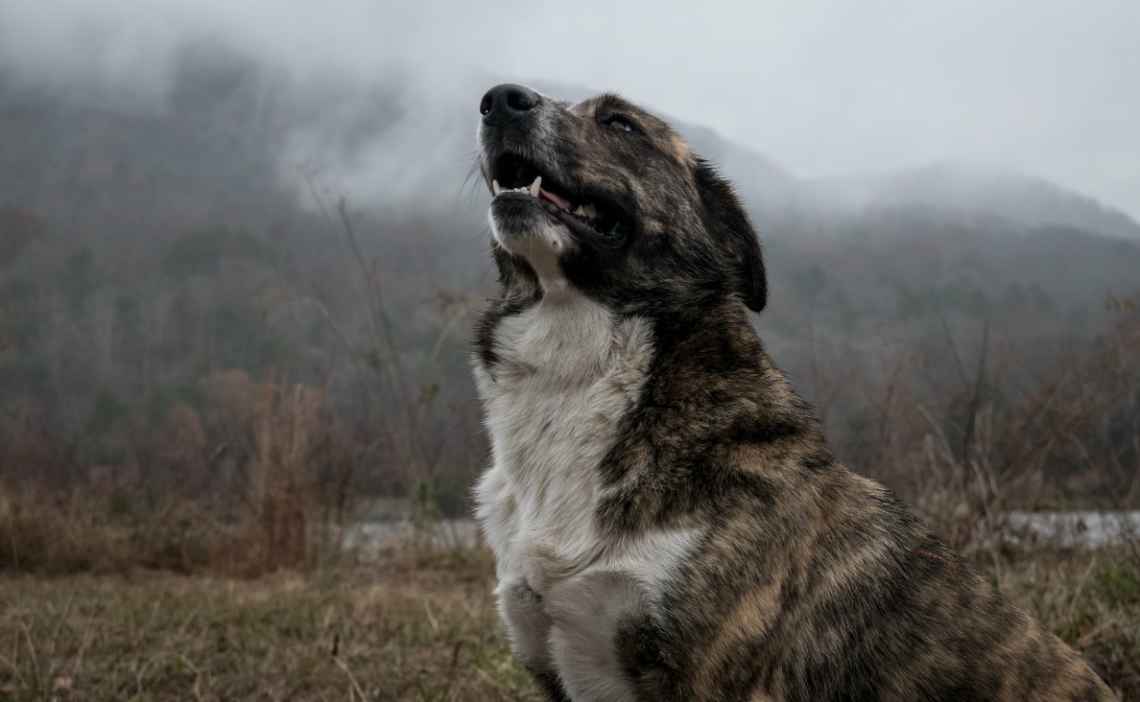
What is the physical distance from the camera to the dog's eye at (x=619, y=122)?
10.4 ft

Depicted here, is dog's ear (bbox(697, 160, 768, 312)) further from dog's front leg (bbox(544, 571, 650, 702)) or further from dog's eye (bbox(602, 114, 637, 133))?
dog's front leg (bbox(544, 571, 650, 702))

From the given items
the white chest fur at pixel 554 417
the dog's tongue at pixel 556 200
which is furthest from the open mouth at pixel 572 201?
the white chest fur at pixel 554 417

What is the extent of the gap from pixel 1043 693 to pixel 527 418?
4.67 feet

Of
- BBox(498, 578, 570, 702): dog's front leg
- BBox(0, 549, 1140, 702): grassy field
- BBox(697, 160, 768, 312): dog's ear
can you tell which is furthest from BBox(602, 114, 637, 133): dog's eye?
BBox(0, 549, 1140, 702): grassy field

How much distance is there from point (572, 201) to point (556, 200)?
0.05 meters

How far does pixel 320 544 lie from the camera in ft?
25.3

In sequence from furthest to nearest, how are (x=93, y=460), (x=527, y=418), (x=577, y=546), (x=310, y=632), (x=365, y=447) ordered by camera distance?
(x=93, y=460)
(x=365, y=447)
(x=310, y=632)
(x=527, y=418)
(x=577, y=546)

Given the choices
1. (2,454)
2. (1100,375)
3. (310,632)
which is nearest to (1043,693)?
(310,632)

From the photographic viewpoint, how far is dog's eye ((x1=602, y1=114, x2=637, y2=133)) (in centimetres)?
318

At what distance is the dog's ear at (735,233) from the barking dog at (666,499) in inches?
0.8

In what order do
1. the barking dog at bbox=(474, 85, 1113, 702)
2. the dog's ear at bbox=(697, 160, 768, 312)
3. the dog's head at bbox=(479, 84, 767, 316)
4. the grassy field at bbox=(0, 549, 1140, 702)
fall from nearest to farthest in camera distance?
the barking dog at bbox=(474, 85, 1113, 702)
the dog's head at bbox=(479, 84, 767, 316)
the dog's ear at bbox=(697, 160, 768, 312)
the grassy field at bbox=(0, 549, 1140, 702)

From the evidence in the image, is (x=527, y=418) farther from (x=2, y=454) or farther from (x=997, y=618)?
(x=2, y=454)

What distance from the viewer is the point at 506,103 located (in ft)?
9.63

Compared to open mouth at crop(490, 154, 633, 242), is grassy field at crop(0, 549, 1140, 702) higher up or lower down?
lower down
